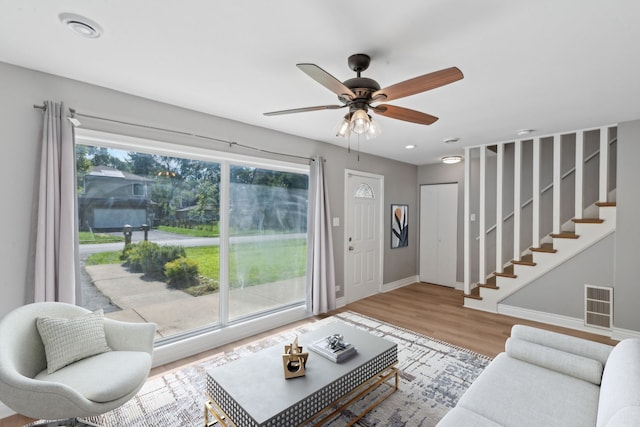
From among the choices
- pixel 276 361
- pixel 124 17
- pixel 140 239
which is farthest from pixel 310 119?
pixel 276 361

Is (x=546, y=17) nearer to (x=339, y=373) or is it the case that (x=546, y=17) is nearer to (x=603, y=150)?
(x=339, y=373)

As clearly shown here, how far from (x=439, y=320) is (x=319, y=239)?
1947 millimetres

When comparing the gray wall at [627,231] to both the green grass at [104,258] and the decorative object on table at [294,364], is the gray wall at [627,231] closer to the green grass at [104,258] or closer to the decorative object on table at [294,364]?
the decorative object on table at [294,364]

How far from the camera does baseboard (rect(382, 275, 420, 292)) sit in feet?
17.7

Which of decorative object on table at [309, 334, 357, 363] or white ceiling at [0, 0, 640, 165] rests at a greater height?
white ceiling at [0, 0, 640, 165]

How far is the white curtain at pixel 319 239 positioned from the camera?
158 inches

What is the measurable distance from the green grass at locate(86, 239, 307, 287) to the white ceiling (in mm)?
1525

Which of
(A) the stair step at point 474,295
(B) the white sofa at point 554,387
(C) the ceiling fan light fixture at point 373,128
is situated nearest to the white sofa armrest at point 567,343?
(B) the white sofa at point 554,387

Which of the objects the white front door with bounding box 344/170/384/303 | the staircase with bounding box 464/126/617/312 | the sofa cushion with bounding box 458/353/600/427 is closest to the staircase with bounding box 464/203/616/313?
the staircase with bounding box 464/126/617/312

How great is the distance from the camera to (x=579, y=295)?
3.66 metres

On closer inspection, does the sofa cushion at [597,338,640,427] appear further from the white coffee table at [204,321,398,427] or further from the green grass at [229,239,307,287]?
the green grass at [229,239,307,287]

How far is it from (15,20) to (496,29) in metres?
2.67

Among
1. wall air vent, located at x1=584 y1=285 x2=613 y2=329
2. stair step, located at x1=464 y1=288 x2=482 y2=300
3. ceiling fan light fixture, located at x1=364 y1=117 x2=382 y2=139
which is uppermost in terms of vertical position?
ceiling fan light fixture, located at x1=364 y1=117 x2=382 y2=139

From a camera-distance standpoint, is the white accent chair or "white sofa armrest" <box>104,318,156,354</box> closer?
the white accent chair
